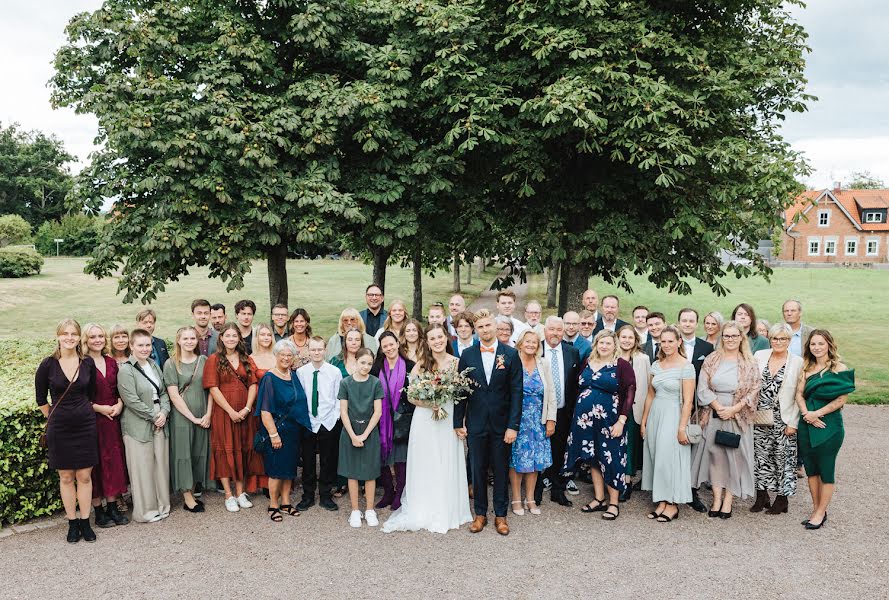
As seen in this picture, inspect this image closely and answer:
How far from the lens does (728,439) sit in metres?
6.72

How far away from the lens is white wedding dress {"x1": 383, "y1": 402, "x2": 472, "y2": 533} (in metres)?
6.51

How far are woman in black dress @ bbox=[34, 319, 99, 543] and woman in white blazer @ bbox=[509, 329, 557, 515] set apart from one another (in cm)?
435

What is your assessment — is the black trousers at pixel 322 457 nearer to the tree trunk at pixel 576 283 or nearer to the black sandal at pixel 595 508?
the black sandal at pixel 595 508

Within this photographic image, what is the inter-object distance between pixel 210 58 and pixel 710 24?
10.2 m

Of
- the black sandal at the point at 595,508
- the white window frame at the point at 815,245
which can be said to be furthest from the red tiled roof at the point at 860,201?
the black sandal at the point at 595,508

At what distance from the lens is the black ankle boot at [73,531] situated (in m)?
6.17

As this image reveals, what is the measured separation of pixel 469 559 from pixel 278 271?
9255mm

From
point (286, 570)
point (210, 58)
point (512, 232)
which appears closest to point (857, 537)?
point (286, 570)

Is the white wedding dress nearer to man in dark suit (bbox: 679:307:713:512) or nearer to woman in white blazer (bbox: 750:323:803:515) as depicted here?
man in dark suit (bbox: 679:307:713:512)

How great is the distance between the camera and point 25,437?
21.0ft

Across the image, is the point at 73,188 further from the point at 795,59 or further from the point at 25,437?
the point at 795,59

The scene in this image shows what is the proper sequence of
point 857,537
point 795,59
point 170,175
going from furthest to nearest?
point 795,59
point 170,175
point 857,537

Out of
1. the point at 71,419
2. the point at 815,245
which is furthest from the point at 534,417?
the point at 815,245

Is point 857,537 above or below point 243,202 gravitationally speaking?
below
